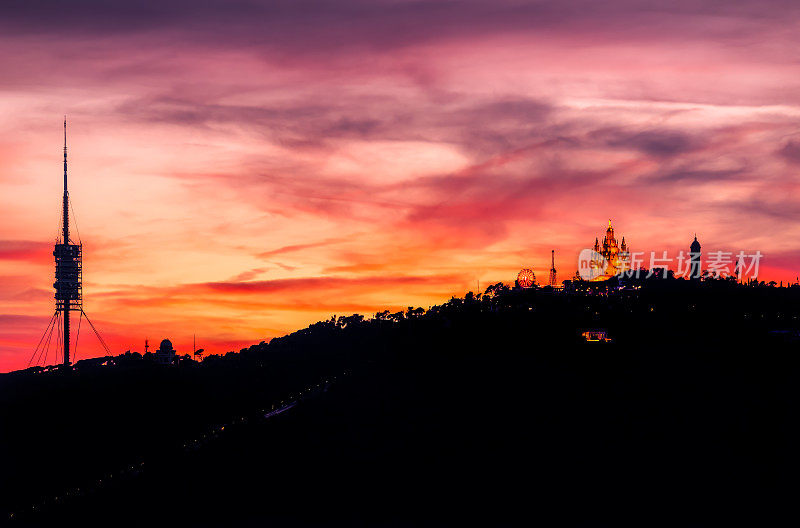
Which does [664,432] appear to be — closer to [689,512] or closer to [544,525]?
[689,512]

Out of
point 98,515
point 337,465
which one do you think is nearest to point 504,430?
point 337,465

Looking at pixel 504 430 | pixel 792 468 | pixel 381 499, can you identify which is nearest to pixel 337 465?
pixel 381 499

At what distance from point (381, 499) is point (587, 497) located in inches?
1228

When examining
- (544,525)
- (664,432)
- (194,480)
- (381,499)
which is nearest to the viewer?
(544,525)

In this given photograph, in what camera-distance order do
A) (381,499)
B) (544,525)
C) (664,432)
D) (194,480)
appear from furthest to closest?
(664,432)
(194,480)
(381,499)
(544,525)

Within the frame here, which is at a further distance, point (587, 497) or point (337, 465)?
point (337, 465)

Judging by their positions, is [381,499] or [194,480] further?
[194,480]

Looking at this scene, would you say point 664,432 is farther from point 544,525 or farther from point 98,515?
point 98,515

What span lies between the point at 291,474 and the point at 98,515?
31.9m

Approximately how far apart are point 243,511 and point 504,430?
58.1 metres

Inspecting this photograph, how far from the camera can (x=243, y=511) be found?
157875 mm

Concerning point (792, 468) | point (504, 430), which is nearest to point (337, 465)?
point (504, 430)

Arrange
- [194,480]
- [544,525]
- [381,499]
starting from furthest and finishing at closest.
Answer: [194,480] < [381,499] < [544,525]

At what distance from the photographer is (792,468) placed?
17725cm
